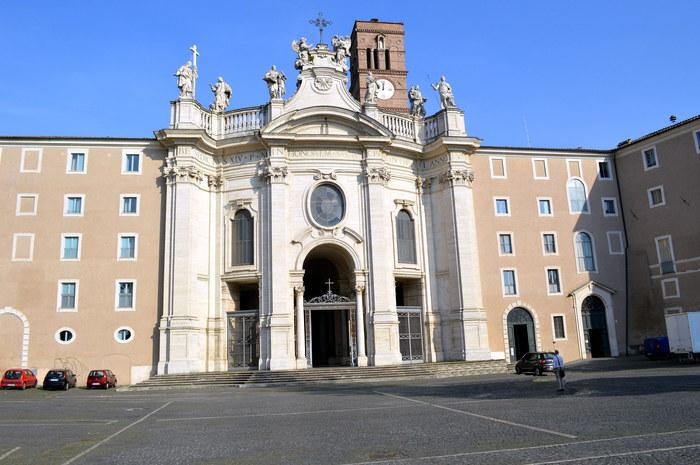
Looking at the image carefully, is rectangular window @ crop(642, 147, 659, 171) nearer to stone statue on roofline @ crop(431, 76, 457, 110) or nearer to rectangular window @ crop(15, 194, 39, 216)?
stone statue on roofline @ crop(431, 76, 457, 110)

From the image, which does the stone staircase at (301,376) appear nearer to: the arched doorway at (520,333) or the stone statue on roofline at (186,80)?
the arched doorway at (520,333)

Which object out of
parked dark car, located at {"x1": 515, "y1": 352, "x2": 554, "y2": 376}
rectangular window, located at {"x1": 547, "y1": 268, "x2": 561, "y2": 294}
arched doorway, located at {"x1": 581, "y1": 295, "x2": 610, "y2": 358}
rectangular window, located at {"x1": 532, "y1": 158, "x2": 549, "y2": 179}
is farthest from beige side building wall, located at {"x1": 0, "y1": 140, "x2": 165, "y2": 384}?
arched doorway, located at {"x1": 581, "y1": 295, "x2": 610, "y2": 358}

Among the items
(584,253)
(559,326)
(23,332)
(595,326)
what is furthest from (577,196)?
(23,332)

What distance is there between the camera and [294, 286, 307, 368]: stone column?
3082 centimetres

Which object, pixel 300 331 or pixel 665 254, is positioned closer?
pixel 300 331

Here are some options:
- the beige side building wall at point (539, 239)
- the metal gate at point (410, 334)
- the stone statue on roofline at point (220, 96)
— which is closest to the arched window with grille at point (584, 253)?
the beige side building wall at point (539, 239)

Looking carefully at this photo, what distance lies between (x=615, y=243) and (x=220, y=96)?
87.2ft

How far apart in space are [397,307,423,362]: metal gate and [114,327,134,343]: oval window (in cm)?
1466

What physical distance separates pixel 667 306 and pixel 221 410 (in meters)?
29.4

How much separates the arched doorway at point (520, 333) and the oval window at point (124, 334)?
846 inches

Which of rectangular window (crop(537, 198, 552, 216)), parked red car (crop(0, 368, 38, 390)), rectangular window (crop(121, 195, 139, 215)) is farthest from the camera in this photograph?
rectangular window (crop(537, 198, 552, 216))

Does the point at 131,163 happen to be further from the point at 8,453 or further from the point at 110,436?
the point at 8,453

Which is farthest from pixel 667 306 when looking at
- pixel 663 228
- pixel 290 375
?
pixel 290 375

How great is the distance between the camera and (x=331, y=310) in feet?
120
